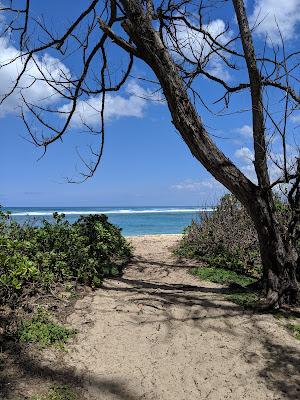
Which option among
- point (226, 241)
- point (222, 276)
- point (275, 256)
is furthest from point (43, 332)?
point (226, 241)

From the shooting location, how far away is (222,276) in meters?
7.64

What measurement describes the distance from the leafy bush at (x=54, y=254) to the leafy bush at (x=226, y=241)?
2.29m

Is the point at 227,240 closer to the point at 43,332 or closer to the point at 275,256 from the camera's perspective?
the point at 275,256

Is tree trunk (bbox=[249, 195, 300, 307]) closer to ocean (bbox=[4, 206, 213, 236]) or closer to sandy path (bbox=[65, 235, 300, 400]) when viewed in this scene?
sandy path (bbox=[65, 235, 300, 400])

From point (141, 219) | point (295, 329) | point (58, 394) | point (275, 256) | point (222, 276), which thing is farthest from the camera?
point (141, 219)

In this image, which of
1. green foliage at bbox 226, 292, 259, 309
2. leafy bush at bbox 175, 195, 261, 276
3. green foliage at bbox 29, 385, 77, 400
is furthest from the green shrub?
green foliage at bbox 29, 385, 77, 400

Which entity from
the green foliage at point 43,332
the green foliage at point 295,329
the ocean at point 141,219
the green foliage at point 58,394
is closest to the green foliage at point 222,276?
the green foliage at point 295,329

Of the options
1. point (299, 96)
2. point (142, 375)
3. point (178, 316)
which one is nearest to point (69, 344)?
point (142, 375)

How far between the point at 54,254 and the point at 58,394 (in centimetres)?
258

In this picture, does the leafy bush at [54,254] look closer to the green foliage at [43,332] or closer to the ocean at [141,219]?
the green foliage at [43,332]

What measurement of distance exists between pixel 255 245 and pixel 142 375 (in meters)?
5.94

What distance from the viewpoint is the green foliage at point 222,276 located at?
7.36 m

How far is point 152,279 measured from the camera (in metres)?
7.39

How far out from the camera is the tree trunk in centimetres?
578
